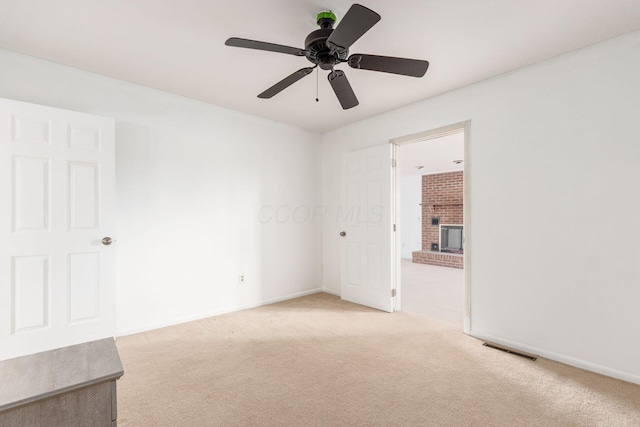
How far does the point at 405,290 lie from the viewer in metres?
4.86

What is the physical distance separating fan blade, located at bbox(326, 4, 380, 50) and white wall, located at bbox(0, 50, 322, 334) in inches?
90.8

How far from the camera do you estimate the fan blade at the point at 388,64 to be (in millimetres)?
1818

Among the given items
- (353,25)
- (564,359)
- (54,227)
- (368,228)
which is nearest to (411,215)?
(368,228)

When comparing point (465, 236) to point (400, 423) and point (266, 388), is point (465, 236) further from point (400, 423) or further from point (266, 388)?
point (266, 388)

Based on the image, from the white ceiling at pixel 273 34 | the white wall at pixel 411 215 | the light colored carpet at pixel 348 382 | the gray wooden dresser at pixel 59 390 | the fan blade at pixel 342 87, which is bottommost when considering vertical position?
the light colored carpet at pixel 348 382

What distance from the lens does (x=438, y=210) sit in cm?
805

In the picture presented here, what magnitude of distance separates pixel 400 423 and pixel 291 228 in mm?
2943

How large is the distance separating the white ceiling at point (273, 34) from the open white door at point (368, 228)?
1.15 m

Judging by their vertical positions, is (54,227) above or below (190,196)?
below

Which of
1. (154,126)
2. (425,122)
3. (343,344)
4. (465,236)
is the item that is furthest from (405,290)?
(154,126)

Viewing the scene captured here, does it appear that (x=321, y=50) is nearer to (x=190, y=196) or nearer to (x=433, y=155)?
(x=190, y=196)

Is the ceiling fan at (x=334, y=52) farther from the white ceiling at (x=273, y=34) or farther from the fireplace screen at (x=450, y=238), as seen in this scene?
the fireplace screen at (x=450, y=238)

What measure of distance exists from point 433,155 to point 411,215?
9.28ft

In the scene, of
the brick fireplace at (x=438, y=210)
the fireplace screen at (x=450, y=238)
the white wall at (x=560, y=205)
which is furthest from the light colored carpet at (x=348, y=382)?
the fireplace screen at (x=450, y=238)
